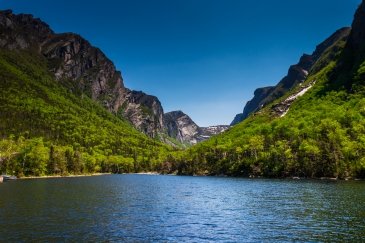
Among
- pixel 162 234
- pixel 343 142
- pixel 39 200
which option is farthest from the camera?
pixel 343 142

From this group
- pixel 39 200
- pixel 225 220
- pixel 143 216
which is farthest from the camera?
pixel 39 200

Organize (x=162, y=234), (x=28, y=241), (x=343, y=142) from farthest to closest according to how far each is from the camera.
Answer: (x=343, y=142) → (x=162, y=234) → (x=28, y=241)

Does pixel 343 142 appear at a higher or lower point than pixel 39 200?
higher

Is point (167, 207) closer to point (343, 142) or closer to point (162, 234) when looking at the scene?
point (162, 234)

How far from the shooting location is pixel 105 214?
6444 cm

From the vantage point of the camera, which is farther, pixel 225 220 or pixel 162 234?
pixel 225 220

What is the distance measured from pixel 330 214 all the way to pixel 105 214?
127 feet

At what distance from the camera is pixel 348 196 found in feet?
275

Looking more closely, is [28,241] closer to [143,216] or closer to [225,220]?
[143,216]

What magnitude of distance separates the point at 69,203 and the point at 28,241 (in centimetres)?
3736

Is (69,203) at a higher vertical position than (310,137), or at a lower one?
lower

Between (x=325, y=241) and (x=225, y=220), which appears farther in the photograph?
(x=225, y=220)

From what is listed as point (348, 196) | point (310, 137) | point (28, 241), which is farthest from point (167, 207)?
point (310, 137)

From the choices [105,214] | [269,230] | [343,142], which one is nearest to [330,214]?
[269,230]
